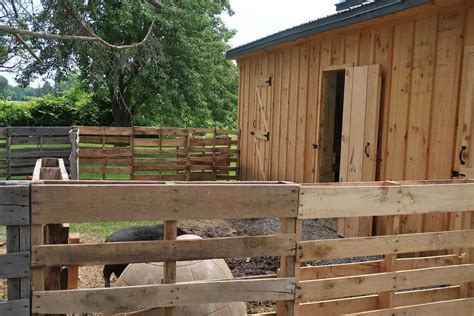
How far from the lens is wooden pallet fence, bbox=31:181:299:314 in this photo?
99.1 inches

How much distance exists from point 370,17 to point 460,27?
111 cm

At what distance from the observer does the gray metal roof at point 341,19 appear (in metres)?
5.43

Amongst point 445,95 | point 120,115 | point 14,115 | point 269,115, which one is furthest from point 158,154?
point 14,115

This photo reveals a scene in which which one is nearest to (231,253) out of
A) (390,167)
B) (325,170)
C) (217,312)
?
(217,312)

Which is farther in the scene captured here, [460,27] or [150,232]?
[460,27]

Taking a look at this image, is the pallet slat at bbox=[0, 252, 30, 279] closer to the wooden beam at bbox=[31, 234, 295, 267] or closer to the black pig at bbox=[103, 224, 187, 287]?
the wooden beam at bbox=[31, 234, 295, 267]

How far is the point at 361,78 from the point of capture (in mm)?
6883

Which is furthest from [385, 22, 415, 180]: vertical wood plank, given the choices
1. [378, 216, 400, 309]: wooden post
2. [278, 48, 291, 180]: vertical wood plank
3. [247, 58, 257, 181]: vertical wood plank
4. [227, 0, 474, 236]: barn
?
[247, 58, 257, 181]: vertical wood plank

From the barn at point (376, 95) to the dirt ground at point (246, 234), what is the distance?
2.29 ft

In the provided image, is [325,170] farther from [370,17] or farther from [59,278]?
[59,278]

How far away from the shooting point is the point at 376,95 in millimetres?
6566

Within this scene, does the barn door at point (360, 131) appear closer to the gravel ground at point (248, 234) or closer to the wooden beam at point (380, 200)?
the gravel ground at point (248, 234)

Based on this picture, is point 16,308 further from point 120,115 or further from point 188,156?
point 120,115

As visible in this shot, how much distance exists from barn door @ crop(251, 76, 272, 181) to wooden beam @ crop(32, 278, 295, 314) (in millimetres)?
7629
